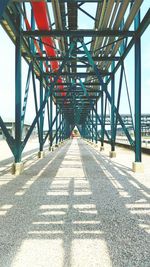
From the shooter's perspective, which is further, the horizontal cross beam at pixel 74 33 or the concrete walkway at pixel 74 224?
the horizontal cross beam at pixel 74 33

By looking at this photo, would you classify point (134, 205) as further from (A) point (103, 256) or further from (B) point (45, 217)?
(A) point (103, 256)

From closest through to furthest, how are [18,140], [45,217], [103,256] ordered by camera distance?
[103,256] → [45,217] → [18,140]

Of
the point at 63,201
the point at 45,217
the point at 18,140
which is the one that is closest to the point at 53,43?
the point at 18,140

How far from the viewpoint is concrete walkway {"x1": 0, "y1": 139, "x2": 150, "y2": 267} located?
10.3 ft

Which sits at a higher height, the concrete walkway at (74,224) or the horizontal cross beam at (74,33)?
the horizontal cross beam at (74,33)

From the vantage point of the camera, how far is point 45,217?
464cm

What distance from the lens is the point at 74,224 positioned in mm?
4281

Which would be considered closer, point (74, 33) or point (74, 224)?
point (74, 224)

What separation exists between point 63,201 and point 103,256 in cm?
261

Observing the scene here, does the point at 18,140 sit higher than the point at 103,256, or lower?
higher

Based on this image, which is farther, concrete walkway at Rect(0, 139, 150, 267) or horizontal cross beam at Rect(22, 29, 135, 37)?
horizontal cross beam at Rect(22, 29, 135, 37)

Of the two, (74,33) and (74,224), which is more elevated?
(74,33)

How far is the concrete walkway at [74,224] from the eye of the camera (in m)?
3.14

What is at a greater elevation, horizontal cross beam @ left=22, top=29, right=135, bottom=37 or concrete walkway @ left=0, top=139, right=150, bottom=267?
horizontal cross beam @ left=22, top=29, right=135, bottom=37
